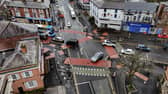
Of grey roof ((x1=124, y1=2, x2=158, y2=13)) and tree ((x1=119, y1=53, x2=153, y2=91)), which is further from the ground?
grey roof ((x1=124, y1=2, x2=158, y2=13))

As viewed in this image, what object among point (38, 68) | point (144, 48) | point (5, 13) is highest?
point (5, 13)

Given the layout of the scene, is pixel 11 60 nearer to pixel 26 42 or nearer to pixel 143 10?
pixel 26 42

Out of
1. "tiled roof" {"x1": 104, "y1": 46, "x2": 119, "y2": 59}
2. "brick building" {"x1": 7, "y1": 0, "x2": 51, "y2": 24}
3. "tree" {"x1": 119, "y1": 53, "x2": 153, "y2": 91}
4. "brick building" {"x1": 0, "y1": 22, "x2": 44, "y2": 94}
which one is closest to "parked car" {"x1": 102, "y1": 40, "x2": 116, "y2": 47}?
"tiled roof" {"x1": 104, "y1": 46, "x2": 119, "y2": 59}

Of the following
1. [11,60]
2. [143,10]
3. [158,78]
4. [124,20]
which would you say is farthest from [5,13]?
[158,78]

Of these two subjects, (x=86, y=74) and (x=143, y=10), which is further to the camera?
(x=143, y=10)

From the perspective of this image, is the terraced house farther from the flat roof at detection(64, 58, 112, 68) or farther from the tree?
the flat roof at detection(64, 58, 112, 68)

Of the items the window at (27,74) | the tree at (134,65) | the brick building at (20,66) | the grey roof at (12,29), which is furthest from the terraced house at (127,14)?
the window at (27,74)

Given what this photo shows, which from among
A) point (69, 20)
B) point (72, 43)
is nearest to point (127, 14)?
point (72, 43)

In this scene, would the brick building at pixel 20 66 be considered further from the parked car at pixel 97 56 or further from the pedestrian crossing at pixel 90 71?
the parked car at pixel 97 56
